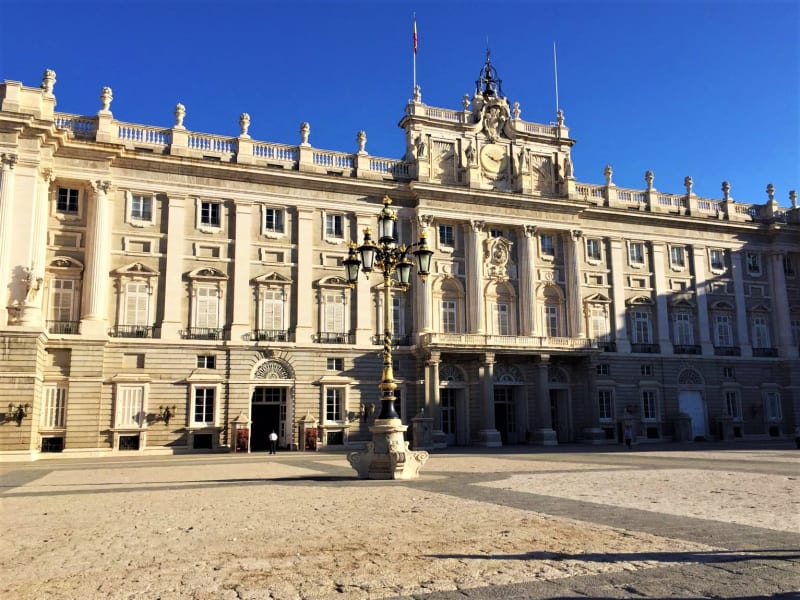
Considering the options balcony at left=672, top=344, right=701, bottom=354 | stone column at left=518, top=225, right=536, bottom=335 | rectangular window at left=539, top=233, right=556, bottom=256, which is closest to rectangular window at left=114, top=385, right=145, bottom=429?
stone column at left=518, top=225, right=536, bottom=335

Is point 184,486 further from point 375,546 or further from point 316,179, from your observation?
point 316,179

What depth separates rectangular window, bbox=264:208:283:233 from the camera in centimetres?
3794

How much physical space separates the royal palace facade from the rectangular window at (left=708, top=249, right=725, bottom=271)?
0.51 ft

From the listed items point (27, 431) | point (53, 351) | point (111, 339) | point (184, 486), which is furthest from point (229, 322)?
point (184, 486)

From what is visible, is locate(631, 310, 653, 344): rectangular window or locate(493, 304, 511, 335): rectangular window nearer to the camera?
locate(493, 304, 511, 335): rectangular window

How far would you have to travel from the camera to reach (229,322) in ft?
119

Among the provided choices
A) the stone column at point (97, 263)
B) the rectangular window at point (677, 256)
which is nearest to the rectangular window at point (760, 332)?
the rectangular window at point (677, 256)

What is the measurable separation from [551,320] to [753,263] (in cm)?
1775

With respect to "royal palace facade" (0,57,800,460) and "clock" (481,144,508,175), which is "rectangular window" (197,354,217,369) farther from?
"clock" (481,144,508,175)

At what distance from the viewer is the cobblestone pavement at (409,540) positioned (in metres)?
6.48

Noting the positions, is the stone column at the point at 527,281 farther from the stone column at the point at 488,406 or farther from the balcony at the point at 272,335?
the balcony at the point at 272,335

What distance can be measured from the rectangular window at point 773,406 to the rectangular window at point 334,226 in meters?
31.6

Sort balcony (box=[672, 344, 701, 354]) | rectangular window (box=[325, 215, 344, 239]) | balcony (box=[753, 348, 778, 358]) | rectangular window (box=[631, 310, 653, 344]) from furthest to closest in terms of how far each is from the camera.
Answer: balcony (box=[753, 348, 778, 358]) → balcony (box=[672, 344, 701, 354]) → rectangular window (box=[631, 310, 653, 344]) → rectangular window (box=[325, 215, 344, 239])

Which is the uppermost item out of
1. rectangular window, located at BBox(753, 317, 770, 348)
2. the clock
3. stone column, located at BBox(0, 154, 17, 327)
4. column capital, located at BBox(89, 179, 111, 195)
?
the clock
